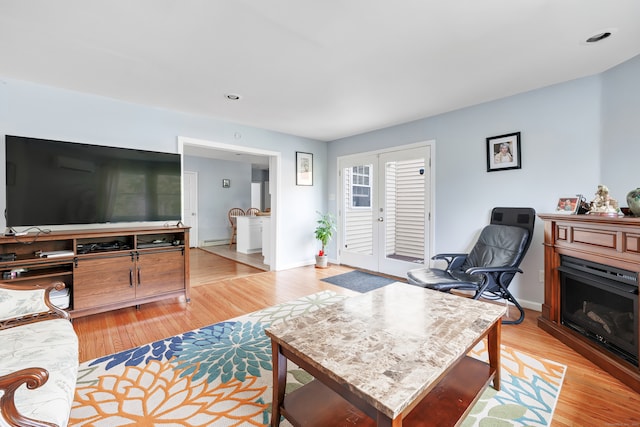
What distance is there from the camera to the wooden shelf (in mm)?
1261

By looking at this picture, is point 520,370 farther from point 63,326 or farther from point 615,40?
point 63,326

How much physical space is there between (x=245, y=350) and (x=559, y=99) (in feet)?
12.1

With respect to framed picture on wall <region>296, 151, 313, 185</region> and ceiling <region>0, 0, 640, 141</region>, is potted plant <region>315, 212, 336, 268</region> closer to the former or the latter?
framed picture on wall <region>296, 151, 313, 185</region>

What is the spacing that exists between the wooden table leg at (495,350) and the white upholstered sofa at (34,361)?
2.05 metres

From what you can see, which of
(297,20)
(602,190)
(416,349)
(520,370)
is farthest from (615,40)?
(416,349)

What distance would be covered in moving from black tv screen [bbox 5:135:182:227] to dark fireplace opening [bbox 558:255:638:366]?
3911mm

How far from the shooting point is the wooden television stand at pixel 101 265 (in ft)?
8.18

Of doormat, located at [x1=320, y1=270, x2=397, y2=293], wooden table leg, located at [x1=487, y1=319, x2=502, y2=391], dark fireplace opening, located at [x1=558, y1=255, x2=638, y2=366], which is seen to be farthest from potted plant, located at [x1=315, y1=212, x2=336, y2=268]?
wooden table leg, located at [x1=487, y1=319, x2=502, y2=391]

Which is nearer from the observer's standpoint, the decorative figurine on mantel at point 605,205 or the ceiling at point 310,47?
the ceiling at point 310,47

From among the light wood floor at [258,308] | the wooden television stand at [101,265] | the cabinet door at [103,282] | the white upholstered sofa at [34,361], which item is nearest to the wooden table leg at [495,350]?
the light wood floor at [258,308]

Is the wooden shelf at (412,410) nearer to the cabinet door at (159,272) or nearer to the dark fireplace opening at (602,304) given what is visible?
the dark fireplace opening at (602,304)

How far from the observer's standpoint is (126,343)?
2285mm

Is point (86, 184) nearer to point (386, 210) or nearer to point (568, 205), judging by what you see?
point (386, 210)

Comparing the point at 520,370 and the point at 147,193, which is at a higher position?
the point at 147,193
